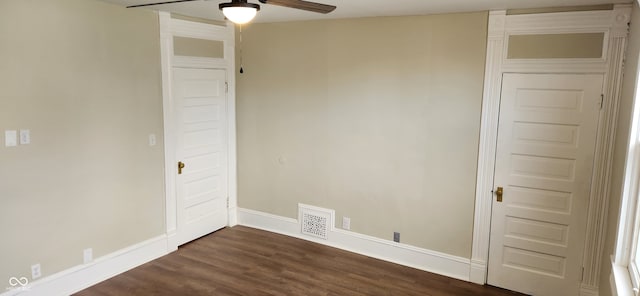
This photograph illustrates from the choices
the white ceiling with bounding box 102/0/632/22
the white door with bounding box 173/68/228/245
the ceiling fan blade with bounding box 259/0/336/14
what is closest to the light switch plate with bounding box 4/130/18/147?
the white ceiling with bounding box 102/0/632/22

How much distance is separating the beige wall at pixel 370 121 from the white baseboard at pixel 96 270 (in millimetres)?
1355

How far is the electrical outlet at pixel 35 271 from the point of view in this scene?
3404 millimetres

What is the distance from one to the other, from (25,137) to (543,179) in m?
4.21

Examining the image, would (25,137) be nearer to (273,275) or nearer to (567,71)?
(273,275)

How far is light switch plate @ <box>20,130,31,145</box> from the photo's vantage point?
3237 mm

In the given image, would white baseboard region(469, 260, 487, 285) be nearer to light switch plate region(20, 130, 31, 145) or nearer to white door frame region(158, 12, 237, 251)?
white door frame region(158, 12, 237, 251)

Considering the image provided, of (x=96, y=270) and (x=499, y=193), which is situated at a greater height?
(x=499, y=193)

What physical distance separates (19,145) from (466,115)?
369 centimetres

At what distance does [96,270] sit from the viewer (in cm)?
388

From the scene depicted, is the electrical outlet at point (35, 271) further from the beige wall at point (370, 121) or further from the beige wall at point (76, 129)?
the beige wall at point (370, 121)

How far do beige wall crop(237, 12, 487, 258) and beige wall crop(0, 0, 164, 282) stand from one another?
4.13 ft

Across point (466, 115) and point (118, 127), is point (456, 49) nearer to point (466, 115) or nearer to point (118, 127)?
point (466, 115)

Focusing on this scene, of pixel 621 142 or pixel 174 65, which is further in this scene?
pixel 174 65

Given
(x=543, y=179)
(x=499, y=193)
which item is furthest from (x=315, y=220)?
(x=543, y=179)
